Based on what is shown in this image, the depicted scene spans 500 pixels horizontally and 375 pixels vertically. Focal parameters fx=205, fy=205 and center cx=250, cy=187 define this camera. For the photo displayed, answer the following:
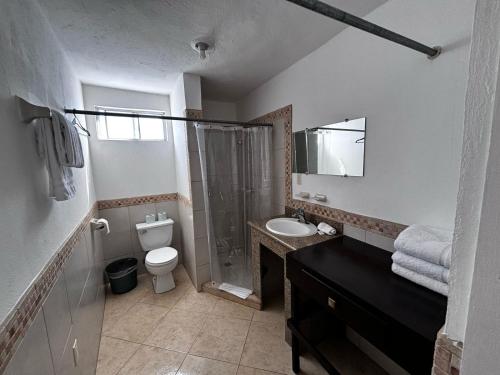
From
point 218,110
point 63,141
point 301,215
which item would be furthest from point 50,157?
point 218,110

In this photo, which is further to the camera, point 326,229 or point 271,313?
point 271,313

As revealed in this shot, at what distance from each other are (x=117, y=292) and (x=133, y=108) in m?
2.15

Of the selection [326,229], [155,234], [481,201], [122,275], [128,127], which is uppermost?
[128,127]

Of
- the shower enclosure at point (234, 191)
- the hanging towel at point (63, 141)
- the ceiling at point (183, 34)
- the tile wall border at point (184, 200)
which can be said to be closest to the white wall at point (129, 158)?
the tile wall border at point (184, 200)

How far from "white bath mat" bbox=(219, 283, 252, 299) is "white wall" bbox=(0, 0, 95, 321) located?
60.2 inches

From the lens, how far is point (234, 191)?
225cm

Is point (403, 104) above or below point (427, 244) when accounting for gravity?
above

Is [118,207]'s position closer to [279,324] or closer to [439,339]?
[279,324]

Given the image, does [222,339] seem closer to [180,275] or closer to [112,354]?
[112,354]

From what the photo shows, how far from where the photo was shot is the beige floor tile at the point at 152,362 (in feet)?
4.78

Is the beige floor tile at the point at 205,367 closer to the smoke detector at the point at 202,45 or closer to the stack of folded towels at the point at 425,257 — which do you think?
the stack of folded towels at the point at 425,257

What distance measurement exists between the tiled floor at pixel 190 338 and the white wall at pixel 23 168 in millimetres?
1133

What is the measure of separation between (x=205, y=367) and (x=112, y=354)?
2.49ft

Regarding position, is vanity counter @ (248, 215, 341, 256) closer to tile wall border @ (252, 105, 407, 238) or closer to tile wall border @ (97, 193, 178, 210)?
tile wall border @ (252, 105, 407, 238)
